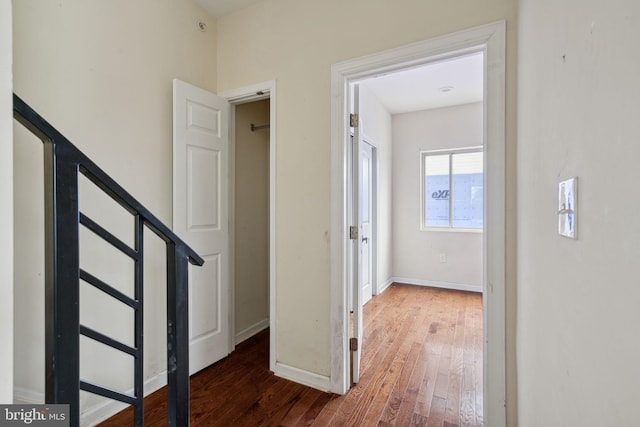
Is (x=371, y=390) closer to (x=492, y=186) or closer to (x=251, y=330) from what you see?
(x=251, y=330)

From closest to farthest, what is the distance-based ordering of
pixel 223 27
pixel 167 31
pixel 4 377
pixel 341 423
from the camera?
pixel 4 377, pixel 341 423, pixel 167 31, pixel 223 27

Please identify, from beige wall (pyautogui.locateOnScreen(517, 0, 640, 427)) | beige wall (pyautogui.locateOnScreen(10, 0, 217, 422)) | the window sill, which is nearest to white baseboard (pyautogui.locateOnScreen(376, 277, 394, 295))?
the window sill

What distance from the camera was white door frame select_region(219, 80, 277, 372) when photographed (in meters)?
2.22

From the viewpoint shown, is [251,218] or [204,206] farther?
[251,218]

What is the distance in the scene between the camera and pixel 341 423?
1.69m

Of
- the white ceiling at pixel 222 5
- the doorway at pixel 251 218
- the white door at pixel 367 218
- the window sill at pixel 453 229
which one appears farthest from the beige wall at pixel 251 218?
the window sill at pixel 453 229

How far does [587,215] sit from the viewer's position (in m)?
0.56

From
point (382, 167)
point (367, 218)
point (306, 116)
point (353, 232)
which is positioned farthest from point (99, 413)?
point (382, 167)

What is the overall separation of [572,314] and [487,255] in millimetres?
985

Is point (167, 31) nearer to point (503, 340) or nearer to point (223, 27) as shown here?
point (223, 27)

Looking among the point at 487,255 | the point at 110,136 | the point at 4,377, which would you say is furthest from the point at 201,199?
the point at 487,255

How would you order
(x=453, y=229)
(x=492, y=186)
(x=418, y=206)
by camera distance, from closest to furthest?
(x=492, y=186) < (x=453, y=229) < (x=418, y=206)

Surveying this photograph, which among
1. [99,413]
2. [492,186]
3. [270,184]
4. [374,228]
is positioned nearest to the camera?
[492,186]

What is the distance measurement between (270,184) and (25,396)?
1.72 metres
